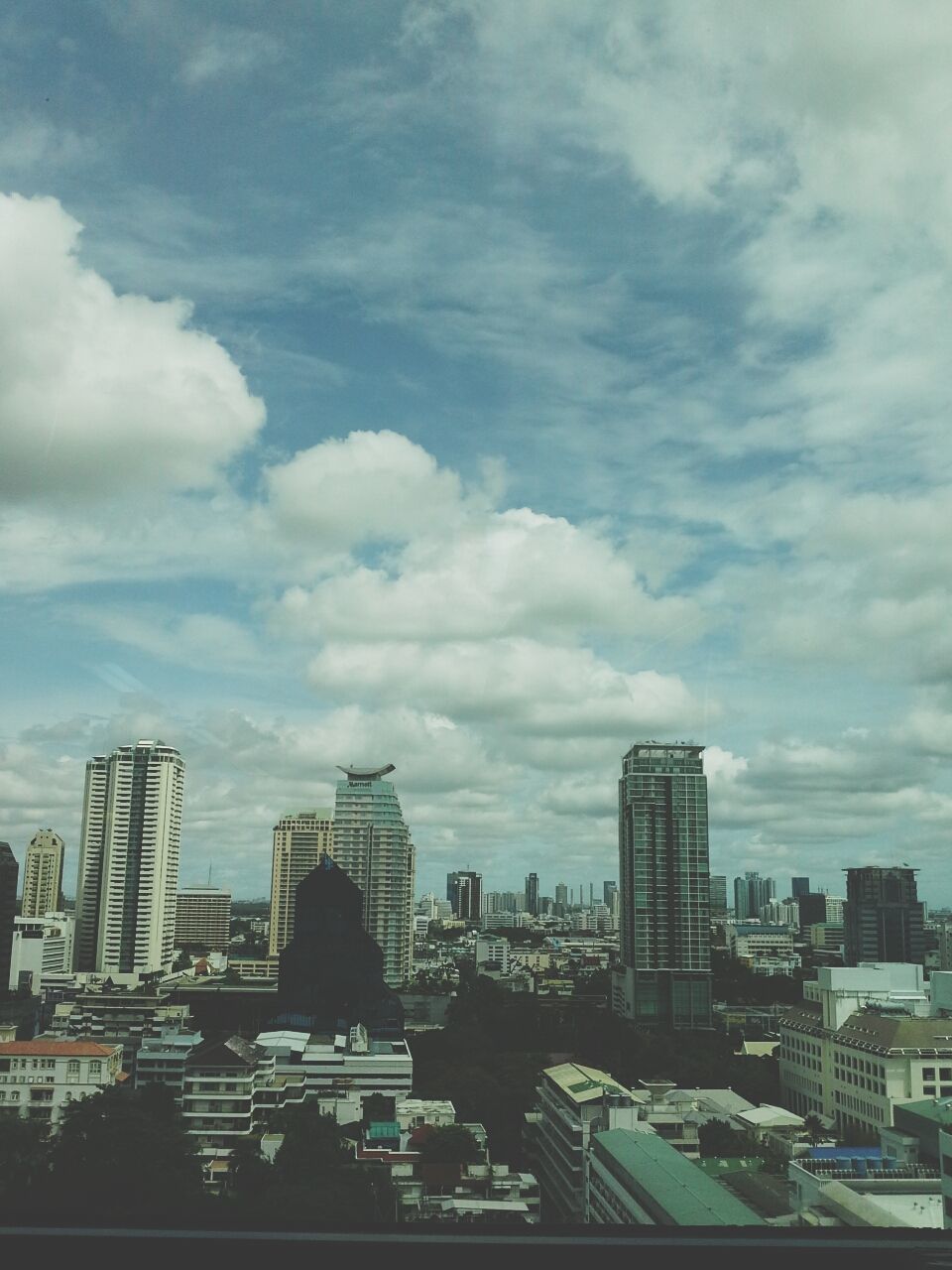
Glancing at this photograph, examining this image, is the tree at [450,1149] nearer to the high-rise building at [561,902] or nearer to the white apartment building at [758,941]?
the white apartment building at [758,941]

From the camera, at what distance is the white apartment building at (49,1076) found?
633cm

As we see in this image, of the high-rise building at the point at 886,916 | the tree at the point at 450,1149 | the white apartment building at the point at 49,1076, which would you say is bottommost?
the tree at the point at 450,1149

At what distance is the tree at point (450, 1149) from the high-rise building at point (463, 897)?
2574 centimetres

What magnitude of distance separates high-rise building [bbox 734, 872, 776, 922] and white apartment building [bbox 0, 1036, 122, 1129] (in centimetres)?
1907

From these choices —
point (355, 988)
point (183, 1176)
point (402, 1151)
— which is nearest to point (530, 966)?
point (355, 988)

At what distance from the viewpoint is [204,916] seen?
21.8 metres

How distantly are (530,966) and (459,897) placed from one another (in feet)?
39.3

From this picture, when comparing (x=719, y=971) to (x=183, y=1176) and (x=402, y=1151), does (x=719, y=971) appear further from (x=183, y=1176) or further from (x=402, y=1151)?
(x=183, y=1176)

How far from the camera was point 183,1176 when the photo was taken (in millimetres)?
4031

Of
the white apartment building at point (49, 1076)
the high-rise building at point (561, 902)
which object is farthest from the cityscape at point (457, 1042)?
the high-rise building at point (561, 902)

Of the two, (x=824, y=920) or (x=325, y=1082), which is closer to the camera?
(x=325, y=1082)

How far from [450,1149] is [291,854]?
430 inches

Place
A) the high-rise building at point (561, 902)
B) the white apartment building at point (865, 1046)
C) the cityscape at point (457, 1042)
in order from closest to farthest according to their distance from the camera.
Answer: the cityscape at point (457, 1042) → the white apartment building at point (865, 1046) → the high-rise building at point (561, 902)

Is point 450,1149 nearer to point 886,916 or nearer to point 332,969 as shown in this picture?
point 332,969
